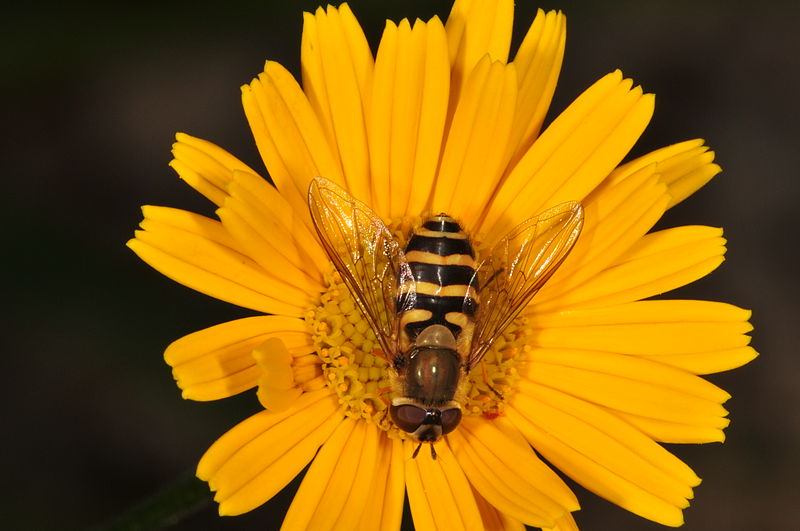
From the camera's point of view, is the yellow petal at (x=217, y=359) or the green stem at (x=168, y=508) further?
the green stem at (x=168, y=508)

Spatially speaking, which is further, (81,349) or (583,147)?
(81,349)

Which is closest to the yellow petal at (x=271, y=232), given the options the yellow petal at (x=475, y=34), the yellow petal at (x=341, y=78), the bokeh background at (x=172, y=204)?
the yellow petal at (x=341, y=78)

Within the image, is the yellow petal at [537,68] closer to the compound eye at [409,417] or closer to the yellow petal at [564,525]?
the compound eye at [409,417]

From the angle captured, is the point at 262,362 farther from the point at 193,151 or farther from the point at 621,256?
the point at 621,256

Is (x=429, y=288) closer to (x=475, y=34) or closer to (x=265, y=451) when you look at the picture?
(x=265, y=451)

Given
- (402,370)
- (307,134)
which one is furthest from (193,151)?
(402,370)

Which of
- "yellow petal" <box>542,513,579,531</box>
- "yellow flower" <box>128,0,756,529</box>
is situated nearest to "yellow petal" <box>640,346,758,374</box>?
"yellow flower" <box>128,0,756,529</box>

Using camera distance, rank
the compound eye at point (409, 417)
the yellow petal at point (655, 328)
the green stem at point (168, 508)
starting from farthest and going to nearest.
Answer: the green stem at point (168, 508), the yellow petal at point (655, 328), the compound eye at point (409, 417)
